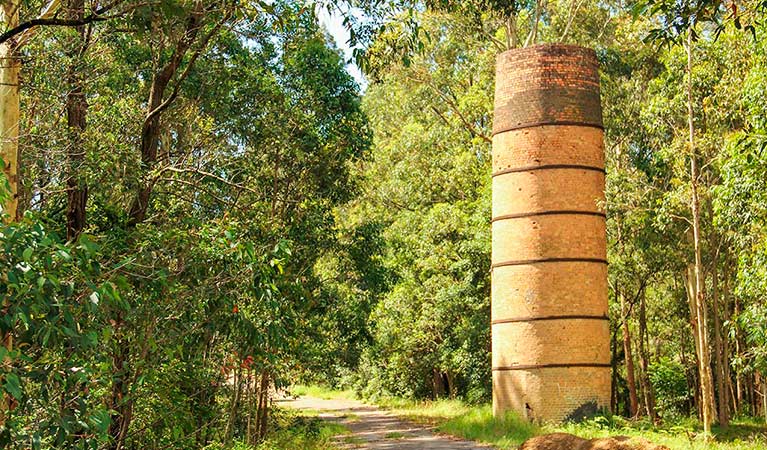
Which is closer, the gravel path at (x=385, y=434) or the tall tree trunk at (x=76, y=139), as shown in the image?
the tall tree trunk at (x=76, y=139)

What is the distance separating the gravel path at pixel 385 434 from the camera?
1652cm

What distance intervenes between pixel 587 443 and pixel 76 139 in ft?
23.8

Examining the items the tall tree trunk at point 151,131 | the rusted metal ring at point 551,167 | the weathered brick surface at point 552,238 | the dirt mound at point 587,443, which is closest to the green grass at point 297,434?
the dirt mound at point 587,443

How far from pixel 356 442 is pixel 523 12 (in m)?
14.7

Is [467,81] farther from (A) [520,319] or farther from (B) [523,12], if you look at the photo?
(A) [520,319]

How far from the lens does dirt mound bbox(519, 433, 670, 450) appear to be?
11719 mm

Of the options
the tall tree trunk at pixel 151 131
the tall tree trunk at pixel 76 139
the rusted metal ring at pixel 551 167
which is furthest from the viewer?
the rusted metal ring at pixel 551 167

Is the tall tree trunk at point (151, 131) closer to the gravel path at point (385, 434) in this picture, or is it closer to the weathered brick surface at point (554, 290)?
the gravel path at point (385, 434)

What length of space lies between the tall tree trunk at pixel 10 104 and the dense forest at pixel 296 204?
2 centimetres

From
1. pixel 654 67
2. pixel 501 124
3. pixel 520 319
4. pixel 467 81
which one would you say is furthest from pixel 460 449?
pixel 467 81

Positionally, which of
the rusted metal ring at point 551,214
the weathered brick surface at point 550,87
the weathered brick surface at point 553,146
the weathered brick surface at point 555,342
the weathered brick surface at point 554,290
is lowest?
the weathered brick surface at point 555,342

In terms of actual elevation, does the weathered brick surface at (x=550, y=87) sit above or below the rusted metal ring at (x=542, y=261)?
above

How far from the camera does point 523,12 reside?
2773 cm

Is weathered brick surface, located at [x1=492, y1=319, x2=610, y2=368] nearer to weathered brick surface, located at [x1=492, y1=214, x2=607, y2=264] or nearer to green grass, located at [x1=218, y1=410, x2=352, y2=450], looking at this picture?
weathered brick surface, located at [x1=492, y1=214, x2=607, y2=264]
